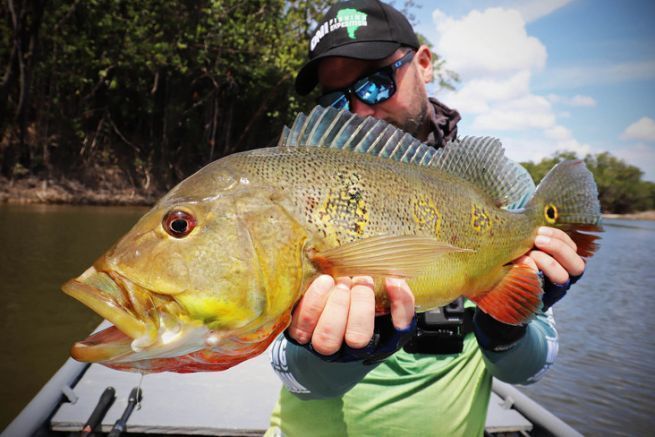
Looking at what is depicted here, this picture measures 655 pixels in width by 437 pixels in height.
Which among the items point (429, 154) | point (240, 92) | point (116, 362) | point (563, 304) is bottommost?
point (563, 304)

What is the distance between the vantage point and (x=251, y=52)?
1706 cm

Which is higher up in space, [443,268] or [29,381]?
[443,268]

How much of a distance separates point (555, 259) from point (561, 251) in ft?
0.14

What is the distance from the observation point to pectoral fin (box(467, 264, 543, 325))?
1548mm

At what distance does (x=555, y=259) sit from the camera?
163 cm

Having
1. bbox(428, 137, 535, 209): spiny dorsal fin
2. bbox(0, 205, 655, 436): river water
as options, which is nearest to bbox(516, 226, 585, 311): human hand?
bbox(428, 137, 535, 209): spiny dorsal fin

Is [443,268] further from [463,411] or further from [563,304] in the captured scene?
[563,304]

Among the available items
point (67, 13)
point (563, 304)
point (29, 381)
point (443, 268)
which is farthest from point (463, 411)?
point (67, 13)

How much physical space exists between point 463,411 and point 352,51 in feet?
5.77

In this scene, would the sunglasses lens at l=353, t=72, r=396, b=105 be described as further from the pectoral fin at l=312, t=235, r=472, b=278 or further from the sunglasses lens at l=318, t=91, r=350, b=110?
the pectoral fin at l=312, t=235, r=472, b=278

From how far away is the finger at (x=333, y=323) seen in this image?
120 centimetres

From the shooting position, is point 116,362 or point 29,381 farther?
point 29,381

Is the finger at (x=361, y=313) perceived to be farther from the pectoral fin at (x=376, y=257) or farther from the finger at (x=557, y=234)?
the finger at (x=557, y=234)

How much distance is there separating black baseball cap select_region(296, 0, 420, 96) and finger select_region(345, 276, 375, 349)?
1.39 m
